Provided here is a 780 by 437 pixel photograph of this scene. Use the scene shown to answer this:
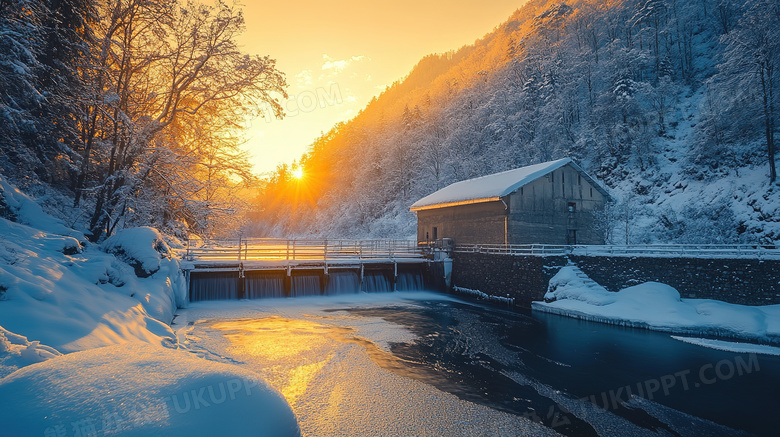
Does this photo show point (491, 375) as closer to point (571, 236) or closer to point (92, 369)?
point (92, 369)

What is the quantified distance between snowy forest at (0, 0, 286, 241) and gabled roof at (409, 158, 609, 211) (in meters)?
14.2

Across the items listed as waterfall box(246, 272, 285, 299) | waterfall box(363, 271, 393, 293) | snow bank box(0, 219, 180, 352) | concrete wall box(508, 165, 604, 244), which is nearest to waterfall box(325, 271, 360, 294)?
waterfall box(363, 271, 393, 293)

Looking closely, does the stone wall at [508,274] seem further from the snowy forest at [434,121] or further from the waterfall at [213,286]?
the waterfall at [213,286]

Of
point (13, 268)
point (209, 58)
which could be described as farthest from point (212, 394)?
point (209, 58)

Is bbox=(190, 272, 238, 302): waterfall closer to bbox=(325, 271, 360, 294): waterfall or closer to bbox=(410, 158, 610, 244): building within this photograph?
bbox=(325, 271, 360, 294): waterfall

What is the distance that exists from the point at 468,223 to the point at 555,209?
5.82 meters

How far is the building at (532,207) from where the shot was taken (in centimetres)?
2342

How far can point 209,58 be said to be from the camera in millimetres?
14992

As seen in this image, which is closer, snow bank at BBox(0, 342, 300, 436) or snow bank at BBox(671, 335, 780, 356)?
snow bank at BBox(0, 342, 300, 436)

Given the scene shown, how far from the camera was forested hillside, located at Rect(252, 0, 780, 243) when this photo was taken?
27781mm

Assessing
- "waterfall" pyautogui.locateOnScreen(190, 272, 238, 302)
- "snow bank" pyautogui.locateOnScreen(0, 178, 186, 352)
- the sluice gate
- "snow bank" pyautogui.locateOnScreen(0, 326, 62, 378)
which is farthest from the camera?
the sluice gate

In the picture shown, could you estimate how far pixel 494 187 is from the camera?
24.9 metres

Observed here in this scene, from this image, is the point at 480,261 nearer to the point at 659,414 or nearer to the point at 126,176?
the point at 659,414

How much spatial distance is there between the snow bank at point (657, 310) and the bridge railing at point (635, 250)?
1.56 metres
